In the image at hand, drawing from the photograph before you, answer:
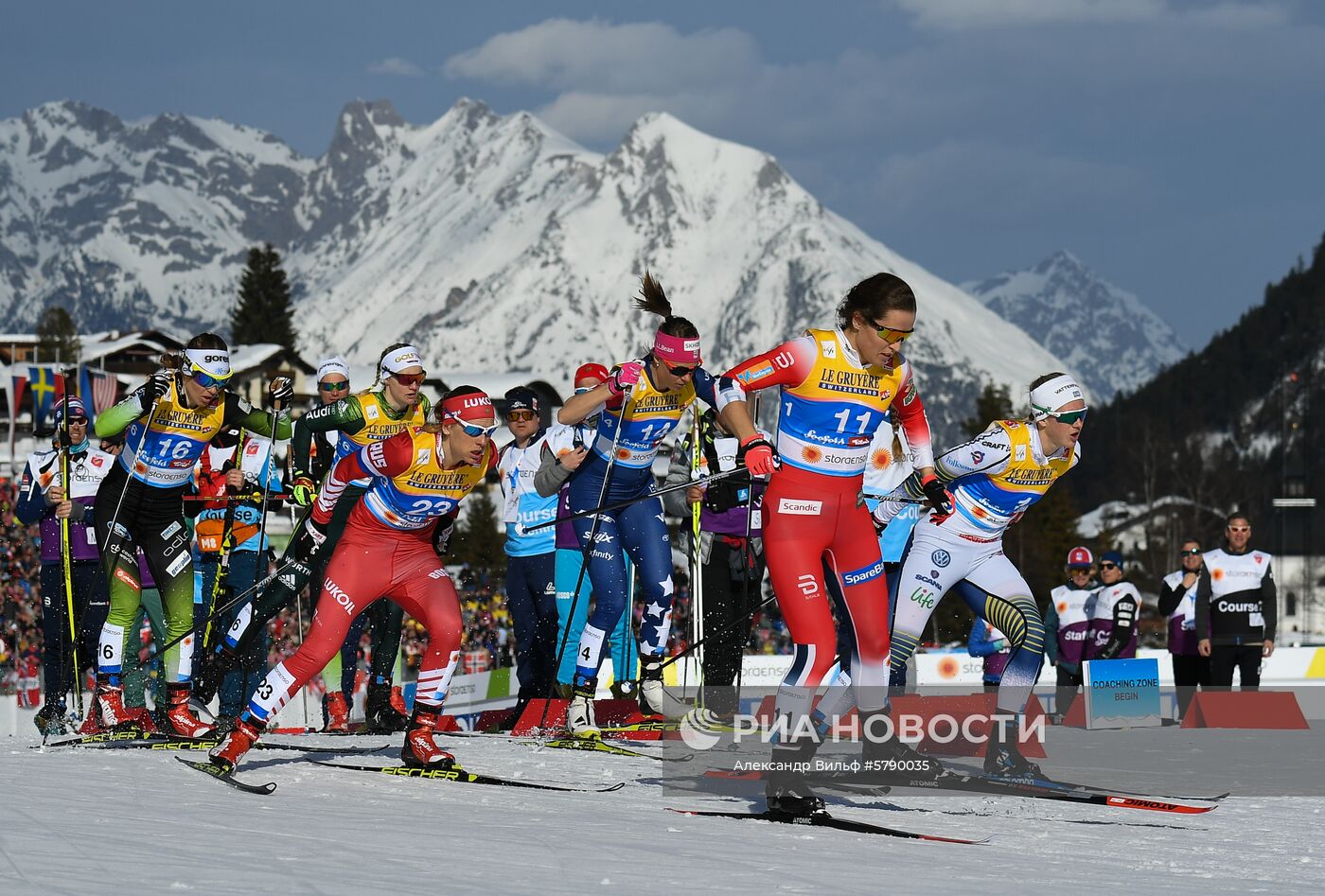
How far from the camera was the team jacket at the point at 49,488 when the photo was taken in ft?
36.7

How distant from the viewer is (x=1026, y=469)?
865 centimetres

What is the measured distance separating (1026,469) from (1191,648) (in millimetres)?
7969

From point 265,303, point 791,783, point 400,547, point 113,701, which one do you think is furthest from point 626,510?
point 265,303

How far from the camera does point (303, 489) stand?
10320 millimetres

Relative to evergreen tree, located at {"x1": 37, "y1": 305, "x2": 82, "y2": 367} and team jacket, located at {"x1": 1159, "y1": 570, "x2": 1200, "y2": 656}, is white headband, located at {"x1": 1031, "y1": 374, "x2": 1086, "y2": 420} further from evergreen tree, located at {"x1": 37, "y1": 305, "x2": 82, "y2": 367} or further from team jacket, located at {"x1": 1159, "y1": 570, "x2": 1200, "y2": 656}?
evergreen tree, located at {"x1": 37, "y1": 305, "x2": 82, "y2": 367}

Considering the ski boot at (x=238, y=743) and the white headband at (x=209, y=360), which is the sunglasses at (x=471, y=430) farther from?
the white headband at (x=209, y=360)

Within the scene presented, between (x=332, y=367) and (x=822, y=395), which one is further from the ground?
(x=332, y=367)

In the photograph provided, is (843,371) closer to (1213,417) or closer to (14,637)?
(14,637)

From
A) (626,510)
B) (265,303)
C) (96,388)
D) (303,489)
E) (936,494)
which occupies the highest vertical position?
(265,303)

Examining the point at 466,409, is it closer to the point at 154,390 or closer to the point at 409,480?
the point at 409,480

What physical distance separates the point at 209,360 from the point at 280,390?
1217 millimetres

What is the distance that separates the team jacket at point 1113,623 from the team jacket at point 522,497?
282 inches

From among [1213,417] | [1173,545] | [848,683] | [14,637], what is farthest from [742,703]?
[1213,417]

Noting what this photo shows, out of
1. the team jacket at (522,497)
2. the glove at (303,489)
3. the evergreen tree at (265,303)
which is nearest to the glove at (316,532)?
the glove at (303,489)
